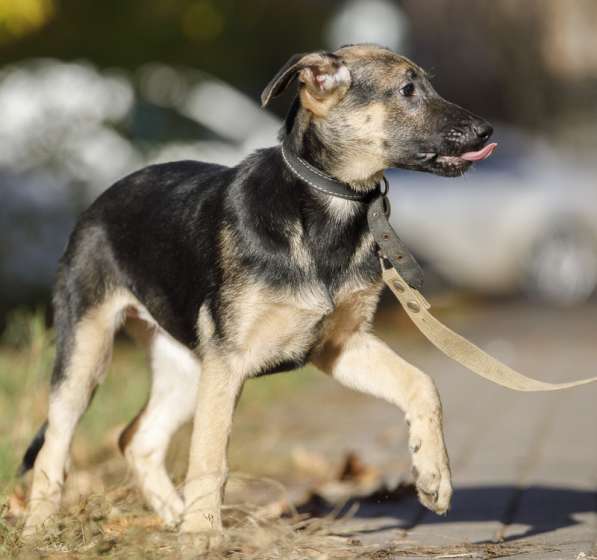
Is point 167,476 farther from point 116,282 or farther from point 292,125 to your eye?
point 292,125

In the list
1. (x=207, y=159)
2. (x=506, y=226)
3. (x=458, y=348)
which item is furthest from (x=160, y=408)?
(x=506, y=226)

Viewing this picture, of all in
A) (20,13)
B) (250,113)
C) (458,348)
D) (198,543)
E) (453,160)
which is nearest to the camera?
(198,543)

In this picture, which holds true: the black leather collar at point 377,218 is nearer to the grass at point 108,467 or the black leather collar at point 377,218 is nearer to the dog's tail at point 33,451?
the grass at point 108,467

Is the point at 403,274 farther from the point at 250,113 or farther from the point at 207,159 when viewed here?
the point at 250,113

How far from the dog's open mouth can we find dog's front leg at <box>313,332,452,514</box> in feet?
2.68

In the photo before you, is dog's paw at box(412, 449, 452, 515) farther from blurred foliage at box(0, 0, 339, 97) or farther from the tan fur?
blurred foliage at box(0, 0, 339, 97)

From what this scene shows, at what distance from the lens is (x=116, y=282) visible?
6.14 meters

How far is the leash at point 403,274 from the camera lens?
5.34m

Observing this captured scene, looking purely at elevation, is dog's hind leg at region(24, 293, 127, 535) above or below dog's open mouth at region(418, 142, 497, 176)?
below

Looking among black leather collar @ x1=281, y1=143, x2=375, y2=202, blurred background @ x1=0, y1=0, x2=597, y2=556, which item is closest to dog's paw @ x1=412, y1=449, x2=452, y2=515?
black leather collar @ x1=281, y1=143, x2=375, y2=202

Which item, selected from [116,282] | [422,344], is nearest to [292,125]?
[116,282]

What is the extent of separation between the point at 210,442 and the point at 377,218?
45.4 inches

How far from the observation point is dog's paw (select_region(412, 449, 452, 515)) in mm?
5117

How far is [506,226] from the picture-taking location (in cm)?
1630
